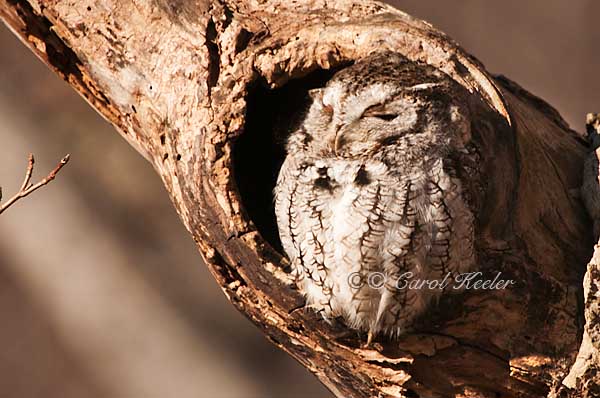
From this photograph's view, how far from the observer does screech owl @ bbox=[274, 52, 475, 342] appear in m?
2.88

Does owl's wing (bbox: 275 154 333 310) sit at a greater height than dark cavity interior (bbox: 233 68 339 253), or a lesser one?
lesser

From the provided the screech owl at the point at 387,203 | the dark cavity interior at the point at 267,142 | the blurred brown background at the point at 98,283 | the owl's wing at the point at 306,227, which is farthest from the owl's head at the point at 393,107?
the blurred brown background at the point at 98,283

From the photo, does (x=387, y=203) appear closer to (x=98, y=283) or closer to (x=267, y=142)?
(x=267, y=142)

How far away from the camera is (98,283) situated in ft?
12.9

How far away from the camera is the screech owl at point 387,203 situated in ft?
9.45

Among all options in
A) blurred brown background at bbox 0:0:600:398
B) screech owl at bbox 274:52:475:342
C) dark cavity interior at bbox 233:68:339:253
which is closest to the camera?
screech owl at bbox 274:52:475:342

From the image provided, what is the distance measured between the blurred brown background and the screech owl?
1.19 meters

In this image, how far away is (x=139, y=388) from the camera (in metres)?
4.10

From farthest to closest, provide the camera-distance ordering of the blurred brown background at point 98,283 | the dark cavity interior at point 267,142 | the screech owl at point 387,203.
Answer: the blurred brown background at point 98,283 → the dark cavity interior at point 267,142 → the screech owl at point 387,203

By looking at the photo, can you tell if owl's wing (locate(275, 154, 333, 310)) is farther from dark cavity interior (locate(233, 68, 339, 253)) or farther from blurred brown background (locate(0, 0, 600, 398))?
blurred brown background (locate(0, 0, 600, 398))

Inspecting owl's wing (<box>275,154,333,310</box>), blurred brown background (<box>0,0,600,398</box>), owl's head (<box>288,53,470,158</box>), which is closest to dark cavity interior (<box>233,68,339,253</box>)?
owl's wing (<box>275,154,333,310</box>)

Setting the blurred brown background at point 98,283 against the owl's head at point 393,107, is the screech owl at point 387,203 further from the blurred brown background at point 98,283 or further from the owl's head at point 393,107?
the blurred brown background at point 98,283

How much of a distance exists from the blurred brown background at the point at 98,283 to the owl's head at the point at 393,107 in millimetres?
1311

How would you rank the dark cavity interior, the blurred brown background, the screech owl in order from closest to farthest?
1. the screech owl
2. the dark cavity interior
3. the blurred brown background
